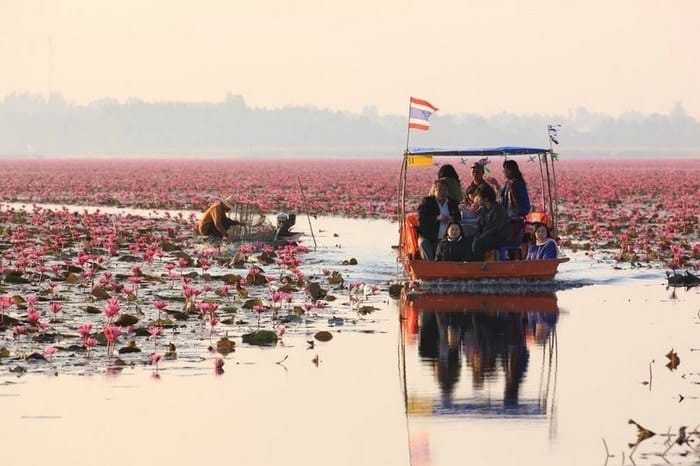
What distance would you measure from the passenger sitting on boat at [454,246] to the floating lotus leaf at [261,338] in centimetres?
574

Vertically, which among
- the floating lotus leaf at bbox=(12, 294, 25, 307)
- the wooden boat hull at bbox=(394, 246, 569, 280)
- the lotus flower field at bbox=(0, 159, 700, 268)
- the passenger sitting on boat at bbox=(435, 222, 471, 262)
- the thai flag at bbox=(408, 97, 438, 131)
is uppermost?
the thai flag at bbox=(408, 97, 438, 131)

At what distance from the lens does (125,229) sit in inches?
1233

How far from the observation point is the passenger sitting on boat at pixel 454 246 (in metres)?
19.9

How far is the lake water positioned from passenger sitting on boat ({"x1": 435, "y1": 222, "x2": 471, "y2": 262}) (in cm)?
293

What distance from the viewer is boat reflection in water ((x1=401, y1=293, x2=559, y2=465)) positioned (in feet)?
35.9

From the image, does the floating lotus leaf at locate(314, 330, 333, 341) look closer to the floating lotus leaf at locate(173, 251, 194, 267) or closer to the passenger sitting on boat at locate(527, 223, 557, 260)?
the passenger sitting on boat at locate(527, 223, 557, 260)

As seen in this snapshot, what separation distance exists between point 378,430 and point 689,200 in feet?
128

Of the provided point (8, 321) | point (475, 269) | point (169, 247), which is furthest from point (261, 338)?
point (169, 247)

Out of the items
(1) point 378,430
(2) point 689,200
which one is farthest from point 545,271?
(2) point 689,200

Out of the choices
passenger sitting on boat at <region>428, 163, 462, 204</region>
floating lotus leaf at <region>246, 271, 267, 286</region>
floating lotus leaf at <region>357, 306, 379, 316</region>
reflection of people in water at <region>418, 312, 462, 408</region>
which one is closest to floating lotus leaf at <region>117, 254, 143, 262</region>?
floating lotus leaf at <region>246, 271, 267, 286</region>

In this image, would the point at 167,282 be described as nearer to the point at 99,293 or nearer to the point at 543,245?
the point at 99,293

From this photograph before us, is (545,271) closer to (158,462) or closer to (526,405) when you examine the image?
(526,405)

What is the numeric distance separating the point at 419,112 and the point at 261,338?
7862 millimetres

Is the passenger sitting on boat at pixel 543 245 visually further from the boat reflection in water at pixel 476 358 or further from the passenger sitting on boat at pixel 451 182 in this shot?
the boat reflection in water at pixel 476 358
